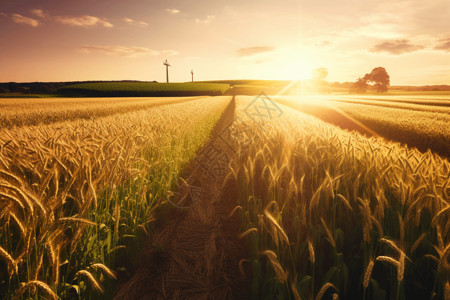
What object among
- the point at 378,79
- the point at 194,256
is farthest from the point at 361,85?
the point at 194,256

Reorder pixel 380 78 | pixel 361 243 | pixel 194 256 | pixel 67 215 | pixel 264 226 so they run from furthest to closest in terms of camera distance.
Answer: pixel 380 78
pixel 194 256
pixel 67 215
pixel 264 226
pixel 361 243

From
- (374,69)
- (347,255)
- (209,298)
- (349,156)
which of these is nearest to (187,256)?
(209,298)

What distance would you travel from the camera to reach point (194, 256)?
2.84 metres

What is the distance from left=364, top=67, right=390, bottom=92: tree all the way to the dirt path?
89.4 m

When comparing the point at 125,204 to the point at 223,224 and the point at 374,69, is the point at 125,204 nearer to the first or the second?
the point at 223,224

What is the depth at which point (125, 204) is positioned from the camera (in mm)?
2838

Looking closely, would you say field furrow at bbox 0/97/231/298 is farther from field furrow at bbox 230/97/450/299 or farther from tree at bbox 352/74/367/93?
tree at bbox 352/74/367/93

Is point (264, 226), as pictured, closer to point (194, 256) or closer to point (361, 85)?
point (194, 256)

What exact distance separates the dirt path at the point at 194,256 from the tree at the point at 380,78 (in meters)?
89.4

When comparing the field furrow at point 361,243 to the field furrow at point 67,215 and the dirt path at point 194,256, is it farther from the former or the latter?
the field furrow at point 67,215

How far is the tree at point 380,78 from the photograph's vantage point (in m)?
74.6

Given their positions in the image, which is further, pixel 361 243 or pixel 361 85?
pixel 361 85

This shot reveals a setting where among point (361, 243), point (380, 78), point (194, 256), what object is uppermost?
point (380, 78)

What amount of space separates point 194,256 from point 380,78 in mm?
91589
